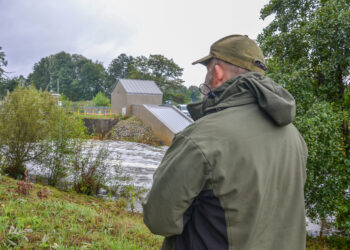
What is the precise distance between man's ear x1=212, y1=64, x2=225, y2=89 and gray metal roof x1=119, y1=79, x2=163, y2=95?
35510 mm

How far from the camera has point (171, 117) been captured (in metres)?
22.8

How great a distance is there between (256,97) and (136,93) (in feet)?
118

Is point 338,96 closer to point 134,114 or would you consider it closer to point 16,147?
point 16,147

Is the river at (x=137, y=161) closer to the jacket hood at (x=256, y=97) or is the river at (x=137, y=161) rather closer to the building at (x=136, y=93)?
the jacket hood at (x=256, y=97)

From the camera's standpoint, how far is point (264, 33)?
8.95 meters

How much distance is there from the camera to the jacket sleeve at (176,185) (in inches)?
56.1

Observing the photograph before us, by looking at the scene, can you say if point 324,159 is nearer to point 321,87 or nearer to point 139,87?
point 321,87

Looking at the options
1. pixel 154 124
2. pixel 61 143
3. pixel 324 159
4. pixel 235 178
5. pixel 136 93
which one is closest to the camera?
pixel 235 178

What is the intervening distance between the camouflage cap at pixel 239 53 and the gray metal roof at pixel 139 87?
35.5m

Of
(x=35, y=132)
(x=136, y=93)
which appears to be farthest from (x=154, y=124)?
(x=136, y=93)

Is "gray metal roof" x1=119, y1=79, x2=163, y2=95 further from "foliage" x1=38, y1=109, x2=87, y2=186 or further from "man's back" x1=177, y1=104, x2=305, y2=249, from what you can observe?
"man's back" x1=177, y1=104, x2=305, y2=249

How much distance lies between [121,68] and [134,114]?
5512 centimetres

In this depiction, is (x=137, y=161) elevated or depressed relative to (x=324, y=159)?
depressed

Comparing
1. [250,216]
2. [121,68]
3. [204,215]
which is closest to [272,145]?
[250,216]
